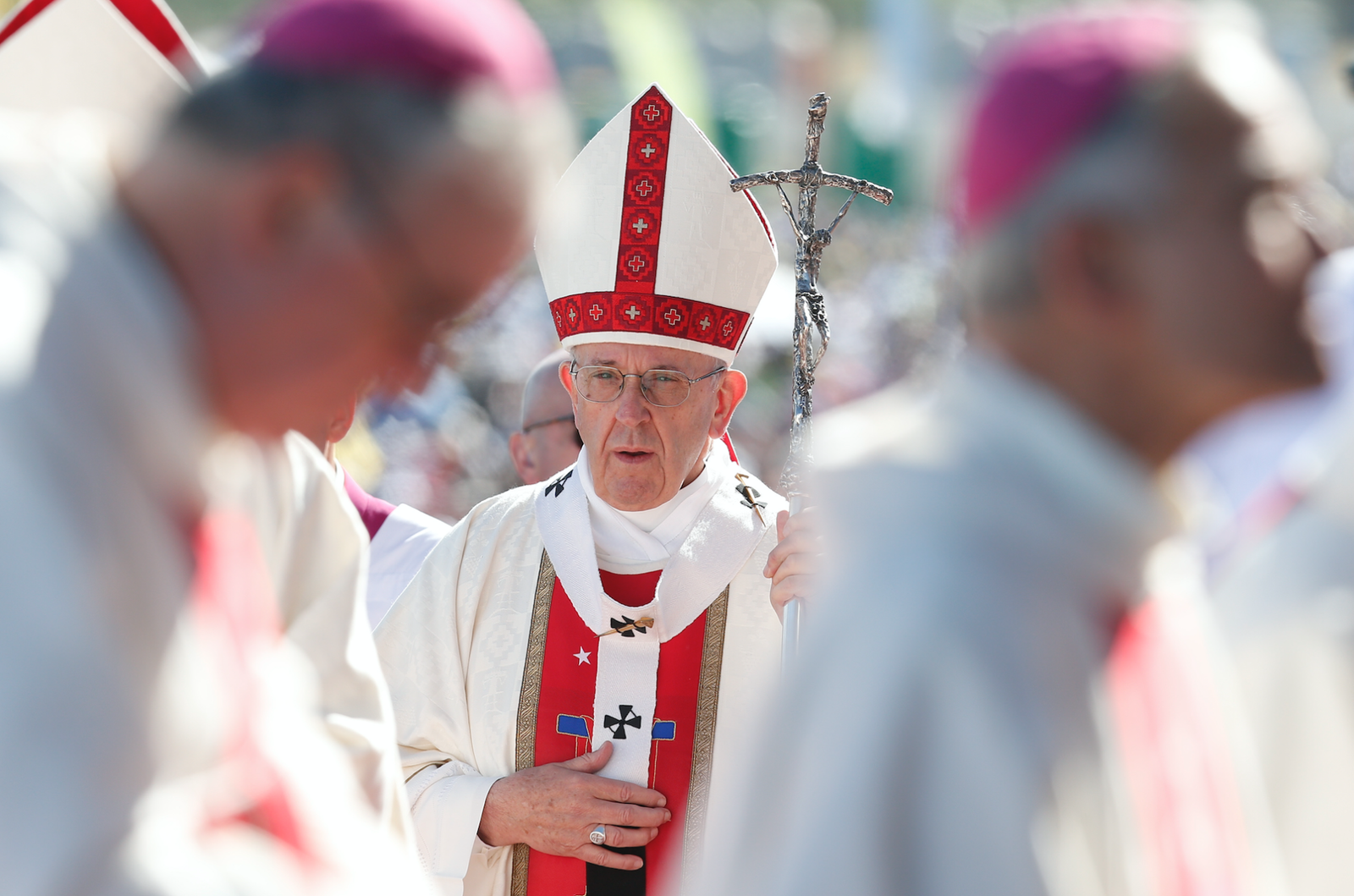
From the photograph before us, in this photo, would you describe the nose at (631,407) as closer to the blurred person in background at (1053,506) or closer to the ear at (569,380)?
the ear at (569,380)

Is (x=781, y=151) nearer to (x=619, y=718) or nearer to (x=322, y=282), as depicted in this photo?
(x=619, y=718)

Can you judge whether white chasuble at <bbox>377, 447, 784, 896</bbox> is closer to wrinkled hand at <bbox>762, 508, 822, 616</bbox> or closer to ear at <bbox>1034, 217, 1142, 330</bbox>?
wrinkled hand at <bbox>762, 508, 822, 616</bbox>

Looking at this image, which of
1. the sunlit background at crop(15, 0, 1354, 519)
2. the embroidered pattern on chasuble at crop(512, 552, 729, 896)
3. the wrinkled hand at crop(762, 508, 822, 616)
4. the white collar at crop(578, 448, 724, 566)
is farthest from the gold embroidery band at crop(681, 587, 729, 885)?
the sunlit background at crop(15, 0, 1354, 519)

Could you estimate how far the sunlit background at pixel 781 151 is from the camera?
8.98m

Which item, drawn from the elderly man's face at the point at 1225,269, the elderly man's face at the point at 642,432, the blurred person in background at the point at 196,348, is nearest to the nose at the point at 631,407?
A: the elderly man's face at the point at 642,432

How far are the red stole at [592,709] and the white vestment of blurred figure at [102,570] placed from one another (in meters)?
2.03

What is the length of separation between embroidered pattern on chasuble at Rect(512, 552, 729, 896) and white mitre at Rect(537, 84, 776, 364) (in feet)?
2.47

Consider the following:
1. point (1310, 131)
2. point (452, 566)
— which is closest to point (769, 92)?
point (452, 566)

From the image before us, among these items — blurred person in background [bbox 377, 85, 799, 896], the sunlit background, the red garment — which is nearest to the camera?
blurred person in background [bbox 377, 85, 799, 896]

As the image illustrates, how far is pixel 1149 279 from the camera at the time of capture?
4.14 feet

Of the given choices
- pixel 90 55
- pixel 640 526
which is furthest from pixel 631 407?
pixel 90 55

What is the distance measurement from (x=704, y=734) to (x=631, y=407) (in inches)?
33.6

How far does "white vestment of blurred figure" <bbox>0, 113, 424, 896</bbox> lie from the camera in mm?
1134

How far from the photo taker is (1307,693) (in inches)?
63.3
